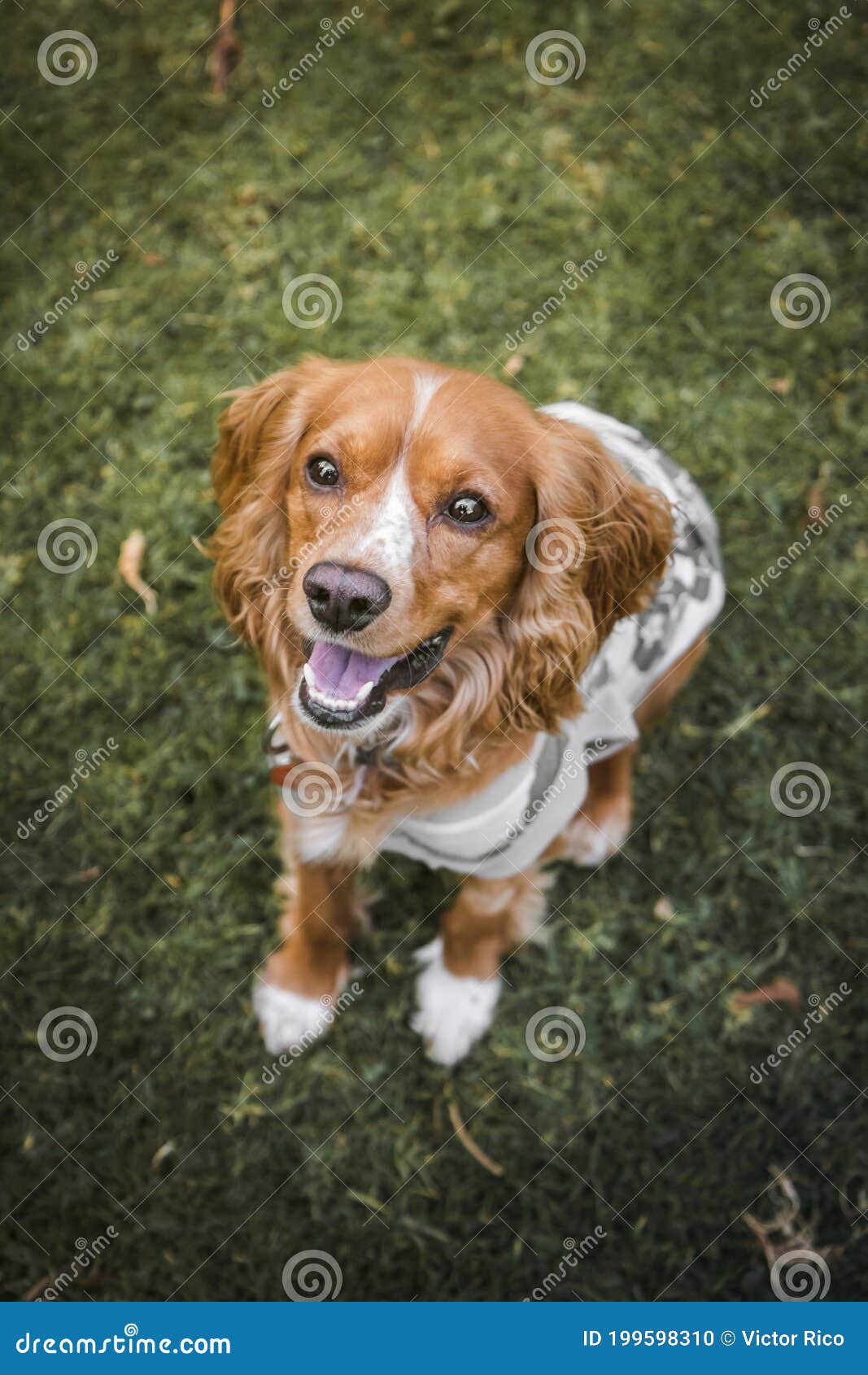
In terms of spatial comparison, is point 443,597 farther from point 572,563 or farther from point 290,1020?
point 290,1020

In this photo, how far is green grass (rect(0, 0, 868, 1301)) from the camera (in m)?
3.71

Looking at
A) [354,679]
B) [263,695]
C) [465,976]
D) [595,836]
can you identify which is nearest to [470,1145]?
[465,976]

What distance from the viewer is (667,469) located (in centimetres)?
337

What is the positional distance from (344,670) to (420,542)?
1.30 feet

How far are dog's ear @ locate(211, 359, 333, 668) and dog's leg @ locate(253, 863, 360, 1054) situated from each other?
3.97 feet

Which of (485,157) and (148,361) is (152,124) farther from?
(485,157)

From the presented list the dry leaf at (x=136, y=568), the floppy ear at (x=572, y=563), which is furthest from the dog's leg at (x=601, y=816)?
the dry leaf at (x=136, y=568)

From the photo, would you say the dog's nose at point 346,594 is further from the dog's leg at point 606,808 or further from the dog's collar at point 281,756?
the dog's leg at point 606,808

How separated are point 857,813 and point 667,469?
188cm

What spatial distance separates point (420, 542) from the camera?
97.7 inches

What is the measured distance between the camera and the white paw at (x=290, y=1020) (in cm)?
378

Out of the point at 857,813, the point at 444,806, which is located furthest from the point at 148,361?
the point at 857,813

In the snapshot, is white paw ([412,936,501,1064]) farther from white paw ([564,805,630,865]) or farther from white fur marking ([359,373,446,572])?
white fur marking ([359,373,446,572])

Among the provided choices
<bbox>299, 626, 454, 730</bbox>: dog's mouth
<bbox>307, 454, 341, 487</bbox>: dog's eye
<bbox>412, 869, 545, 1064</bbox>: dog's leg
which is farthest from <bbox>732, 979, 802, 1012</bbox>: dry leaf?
<bbox>307, 454, 341, 487</bbox>: dog's eye
